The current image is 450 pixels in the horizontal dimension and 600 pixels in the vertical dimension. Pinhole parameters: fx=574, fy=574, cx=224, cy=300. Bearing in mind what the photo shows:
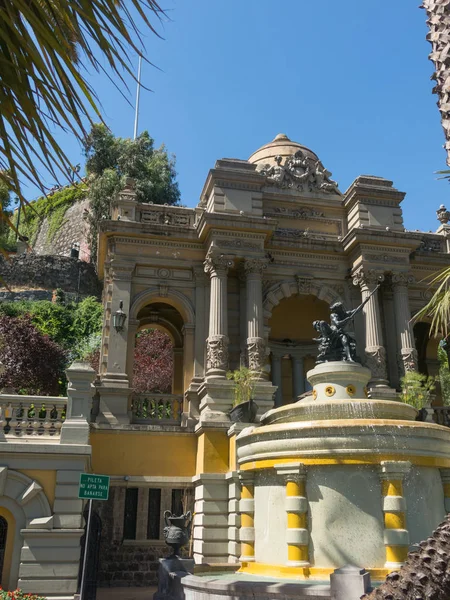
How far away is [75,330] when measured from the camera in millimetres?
39062

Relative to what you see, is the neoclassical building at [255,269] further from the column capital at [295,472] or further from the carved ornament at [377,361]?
the column capital at [295,472]

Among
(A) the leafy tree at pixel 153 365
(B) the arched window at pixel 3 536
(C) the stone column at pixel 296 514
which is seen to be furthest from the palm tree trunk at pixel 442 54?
(A) the leafy tree at pixel 153 365

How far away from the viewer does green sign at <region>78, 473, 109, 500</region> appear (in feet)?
30.8

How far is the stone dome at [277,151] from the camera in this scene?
24656 mm

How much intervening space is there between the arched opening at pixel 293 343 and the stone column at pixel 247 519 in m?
11.2

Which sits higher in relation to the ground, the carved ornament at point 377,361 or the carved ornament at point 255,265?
the carved ornament at point 255,265

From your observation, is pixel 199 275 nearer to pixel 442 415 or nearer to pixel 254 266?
pixel 254 266

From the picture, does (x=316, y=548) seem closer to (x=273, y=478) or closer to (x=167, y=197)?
(x=273, y=478)

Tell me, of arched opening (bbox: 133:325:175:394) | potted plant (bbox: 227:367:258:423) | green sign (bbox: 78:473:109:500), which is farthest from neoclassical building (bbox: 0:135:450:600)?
arched opening (bbox: 133:325:175:394)

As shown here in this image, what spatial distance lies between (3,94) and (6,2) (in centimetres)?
40

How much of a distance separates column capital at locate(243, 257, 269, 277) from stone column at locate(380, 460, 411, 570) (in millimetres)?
10710

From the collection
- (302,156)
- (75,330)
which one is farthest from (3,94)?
(75,330)

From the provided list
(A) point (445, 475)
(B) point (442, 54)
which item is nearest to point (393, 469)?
(A) point (445, 475)

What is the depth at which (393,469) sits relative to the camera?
1036cm
